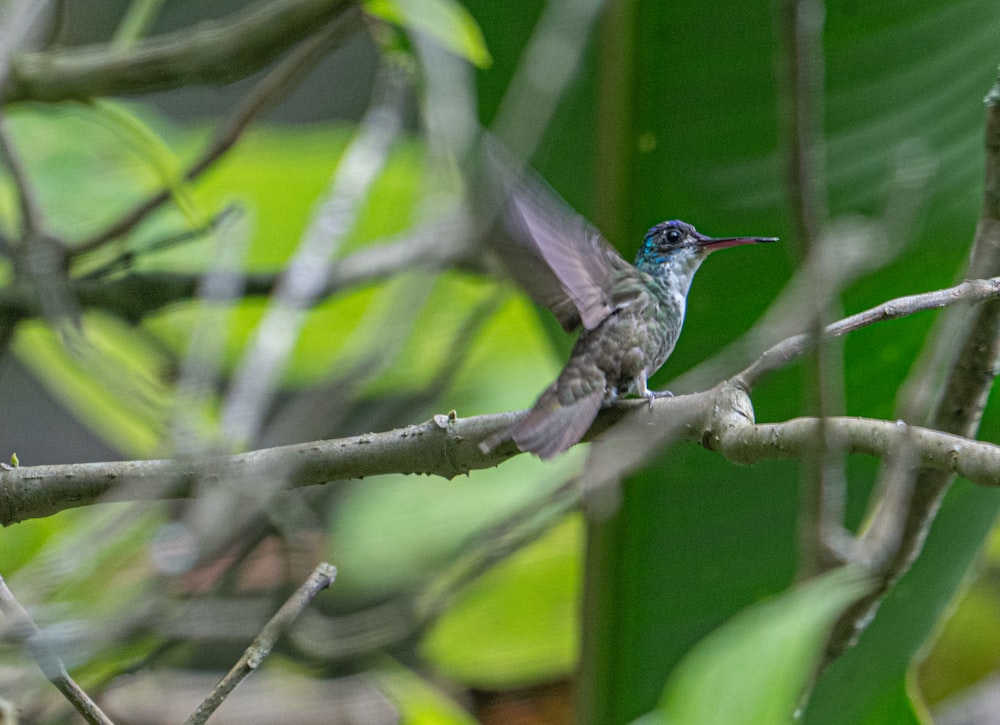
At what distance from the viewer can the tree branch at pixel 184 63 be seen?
1924 millimetres

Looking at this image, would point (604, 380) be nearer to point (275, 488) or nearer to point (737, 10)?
point (275, 488)

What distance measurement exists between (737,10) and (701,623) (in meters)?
1.07

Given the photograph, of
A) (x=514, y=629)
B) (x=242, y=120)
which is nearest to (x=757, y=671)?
(x=242, y=120)

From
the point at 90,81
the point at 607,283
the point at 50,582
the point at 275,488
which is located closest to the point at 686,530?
the point at 607,283

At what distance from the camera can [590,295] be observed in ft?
5.49

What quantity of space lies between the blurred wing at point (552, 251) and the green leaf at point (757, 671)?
0.92 m

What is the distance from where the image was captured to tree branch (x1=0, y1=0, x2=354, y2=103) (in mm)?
1924

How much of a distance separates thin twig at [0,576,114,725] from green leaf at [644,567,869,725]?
2.13 feet

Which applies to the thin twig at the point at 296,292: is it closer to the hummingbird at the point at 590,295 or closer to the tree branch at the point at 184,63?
the tree branch at the point at 184,63

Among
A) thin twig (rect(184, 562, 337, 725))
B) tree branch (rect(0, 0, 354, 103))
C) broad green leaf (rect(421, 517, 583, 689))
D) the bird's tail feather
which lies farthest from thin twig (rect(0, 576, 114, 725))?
broad green leaf (rect(421, 517, 583, 689))

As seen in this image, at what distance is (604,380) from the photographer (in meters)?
1.68

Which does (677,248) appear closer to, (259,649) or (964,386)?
(964,386)

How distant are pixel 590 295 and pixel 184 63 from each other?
2.84 ft

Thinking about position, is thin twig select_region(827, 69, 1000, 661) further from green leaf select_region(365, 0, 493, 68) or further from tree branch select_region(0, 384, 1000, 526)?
green leaf select_region(365, 0, 493, 68)
